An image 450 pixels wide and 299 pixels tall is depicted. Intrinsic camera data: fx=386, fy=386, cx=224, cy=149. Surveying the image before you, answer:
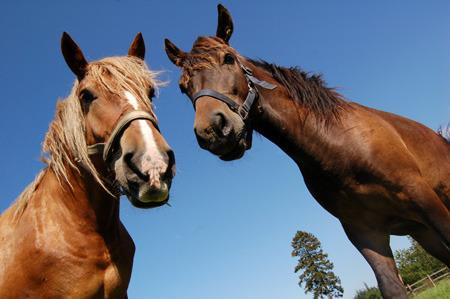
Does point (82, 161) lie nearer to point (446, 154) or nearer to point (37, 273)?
point (37, 273)

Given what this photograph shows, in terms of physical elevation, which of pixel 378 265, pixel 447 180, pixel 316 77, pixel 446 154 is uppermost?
pixel 316 77

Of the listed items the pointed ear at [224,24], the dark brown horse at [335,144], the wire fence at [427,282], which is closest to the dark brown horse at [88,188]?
the dark brown horse at [335,144]

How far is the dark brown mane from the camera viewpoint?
504 cm

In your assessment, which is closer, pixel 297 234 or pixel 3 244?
pixel 3 244

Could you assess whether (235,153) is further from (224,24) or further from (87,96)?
(224,24)

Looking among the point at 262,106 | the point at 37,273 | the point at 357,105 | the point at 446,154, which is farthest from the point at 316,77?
the point at 37,273

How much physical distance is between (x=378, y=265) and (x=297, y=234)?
54.4 m

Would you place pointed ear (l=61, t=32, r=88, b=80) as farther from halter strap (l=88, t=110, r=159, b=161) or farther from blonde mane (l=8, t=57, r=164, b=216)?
halter strap (l=88, t=110, r=159, b=161)

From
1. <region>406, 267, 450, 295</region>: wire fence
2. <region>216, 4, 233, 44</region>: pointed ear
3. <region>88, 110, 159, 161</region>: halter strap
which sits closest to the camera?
<region>88, 110, 159, 161</region>: halter strap

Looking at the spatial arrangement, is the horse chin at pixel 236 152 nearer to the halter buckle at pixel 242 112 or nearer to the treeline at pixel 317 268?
the halter buckle at pixel 242 112

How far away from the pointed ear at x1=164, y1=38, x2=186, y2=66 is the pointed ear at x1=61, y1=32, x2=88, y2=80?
1922mm

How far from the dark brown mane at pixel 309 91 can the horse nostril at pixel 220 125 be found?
1.21 metres

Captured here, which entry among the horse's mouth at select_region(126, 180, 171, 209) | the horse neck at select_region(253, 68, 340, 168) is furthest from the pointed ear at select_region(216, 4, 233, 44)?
the horse's mouth at select_region(126, 180, 171, 209)

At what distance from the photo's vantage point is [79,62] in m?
3.84
